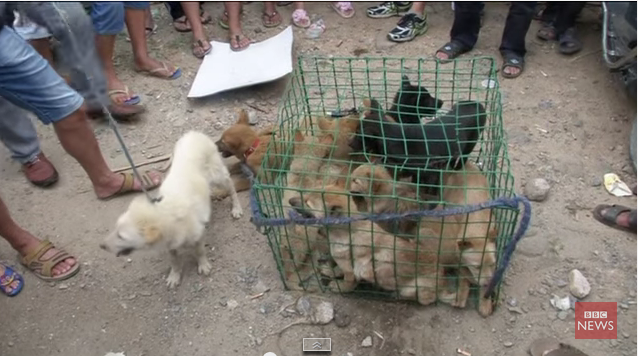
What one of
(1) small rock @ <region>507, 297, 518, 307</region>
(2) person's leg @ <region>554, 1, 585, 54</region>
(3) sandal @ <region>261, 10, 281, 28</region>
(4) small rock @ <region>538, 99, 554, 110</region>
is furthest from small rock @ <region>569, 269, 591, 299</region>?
(3) sandal @ <region>261, 10, 281, 28</region>

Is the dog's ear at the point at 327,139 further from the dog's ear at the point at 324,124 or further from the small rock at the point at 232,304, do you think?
the small rock at the point at 232,304

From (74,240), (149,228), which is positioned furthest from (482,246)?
(74,240)

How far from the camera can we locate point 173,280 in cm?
338

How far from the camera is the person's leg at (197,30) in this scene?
17.3ft

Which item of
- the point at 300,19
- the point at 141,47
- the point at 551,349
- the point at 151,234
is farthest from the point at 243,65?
the point at 551,349

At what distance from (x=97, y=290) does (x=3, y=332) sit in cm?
52

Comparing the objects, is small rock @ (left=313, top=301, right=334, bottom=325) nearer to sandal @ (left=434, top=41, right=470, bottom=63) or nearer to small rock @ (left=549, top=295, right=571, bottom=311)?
small rock @ (left=549, top=295, right=571, bottom=311)

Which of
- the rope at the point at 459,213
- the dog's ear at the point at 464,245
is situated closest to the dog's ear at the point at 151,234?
the rope at the point at 459,213

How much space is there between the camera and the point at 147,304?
3320 millimetres

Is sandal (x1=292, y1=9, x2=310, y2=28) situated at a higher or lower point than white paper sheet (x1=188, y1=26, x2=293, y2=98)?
lower

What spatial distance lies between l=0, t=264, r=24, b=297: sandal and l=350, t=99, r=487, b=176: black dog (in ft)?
7.00

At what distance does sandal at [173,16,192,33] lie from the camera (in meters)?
5.66

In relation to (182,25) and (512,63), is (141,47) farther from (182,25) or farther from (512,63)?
(512,63)

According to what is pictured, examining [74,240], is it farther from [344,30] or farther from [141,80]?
[344,30]
